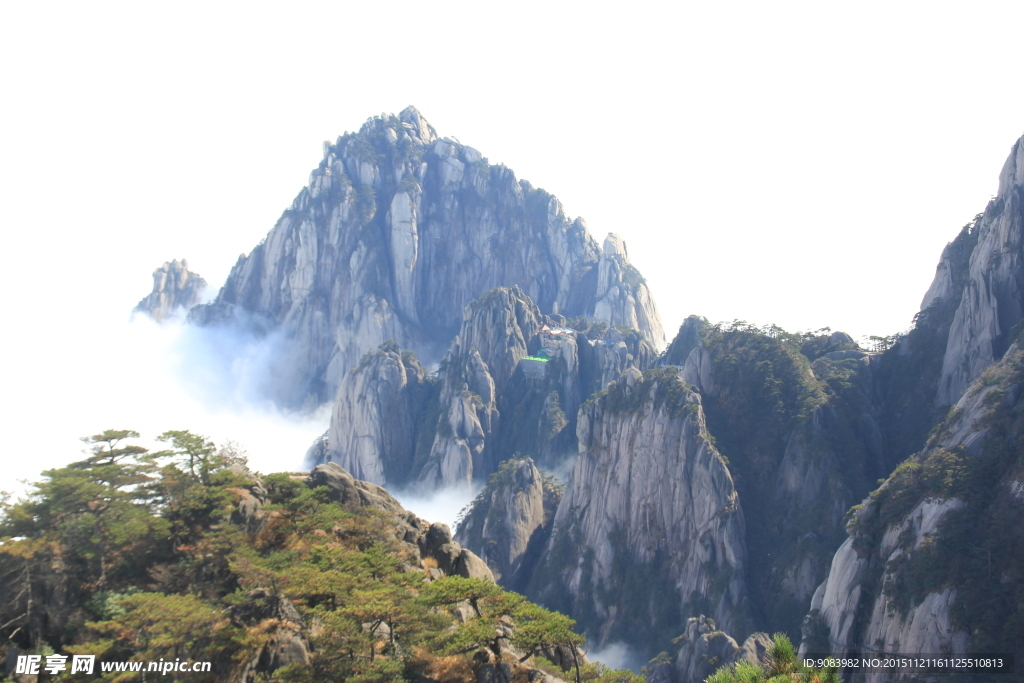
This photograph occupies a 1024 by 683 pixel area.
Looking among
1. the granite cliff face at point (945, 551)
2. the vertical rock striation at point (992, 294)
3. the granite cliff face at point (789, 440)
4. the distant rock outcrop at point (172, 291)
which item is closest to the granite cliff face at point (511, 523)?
the granite cliff face at point (789, 440)

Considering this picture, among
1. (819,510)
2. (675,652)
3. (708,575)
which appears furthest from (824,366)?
(675,652)

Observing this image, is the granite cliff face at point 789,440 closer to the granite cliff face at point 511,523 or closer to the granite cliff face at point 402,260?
the granite cliff face at point 511,523

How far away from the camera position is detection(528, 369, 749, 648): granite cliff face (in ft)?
244

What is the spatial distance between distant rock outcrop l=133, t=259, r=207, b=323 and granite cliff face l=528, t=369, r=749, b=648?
122 m

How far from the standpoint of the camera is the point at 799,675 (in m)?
17.9

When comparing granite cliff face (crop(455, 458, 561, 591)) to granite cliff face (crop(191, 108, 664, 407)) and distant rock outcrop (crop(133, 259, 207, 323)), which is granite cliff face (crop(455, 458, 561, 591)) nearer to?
granite cliff face (crop(191, 108, 664, 407))

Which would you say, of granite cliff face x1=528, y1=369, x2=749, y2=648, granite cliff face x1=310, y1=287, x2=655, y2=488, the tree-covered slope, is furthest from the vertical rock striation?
granite cliff face x1=310, y1=287, x2=655, y2=488

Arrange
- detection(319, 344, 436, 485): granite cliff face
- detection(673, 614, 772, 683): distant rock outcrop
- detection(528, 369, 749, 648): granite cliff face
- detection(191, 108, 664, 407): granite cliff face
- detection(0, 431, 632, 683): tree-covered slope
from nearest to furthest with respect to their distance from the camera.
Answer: detection(0, 431, 632, 683): tree-covered slope
detection(673, 614, 772, 683): distant rock outcrop
detection(528, 369, 749, 648): granite cliff face
detection(319, 344, 436, 485): granite cliff face
detection(191, 108, 664, 407): granite cliff face

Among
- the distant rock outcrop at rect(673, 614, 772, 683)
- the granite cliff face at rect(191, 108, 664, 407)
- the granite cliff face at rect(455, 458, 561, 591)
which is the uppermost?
the granite cliff face at rect(191, 108, 664, 407)

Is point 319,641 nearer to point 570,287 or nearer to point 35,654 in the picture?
point 35,654

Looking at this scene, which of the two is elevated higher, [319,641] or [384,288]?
[384,288]

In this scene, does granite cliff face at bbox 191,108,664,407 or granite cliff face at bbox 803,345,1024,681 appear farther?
granite cliff face at bbox 191,108,664,407

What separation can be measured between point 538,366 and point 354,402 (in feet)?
105

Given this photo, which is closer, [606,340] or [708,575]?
[708,575]
